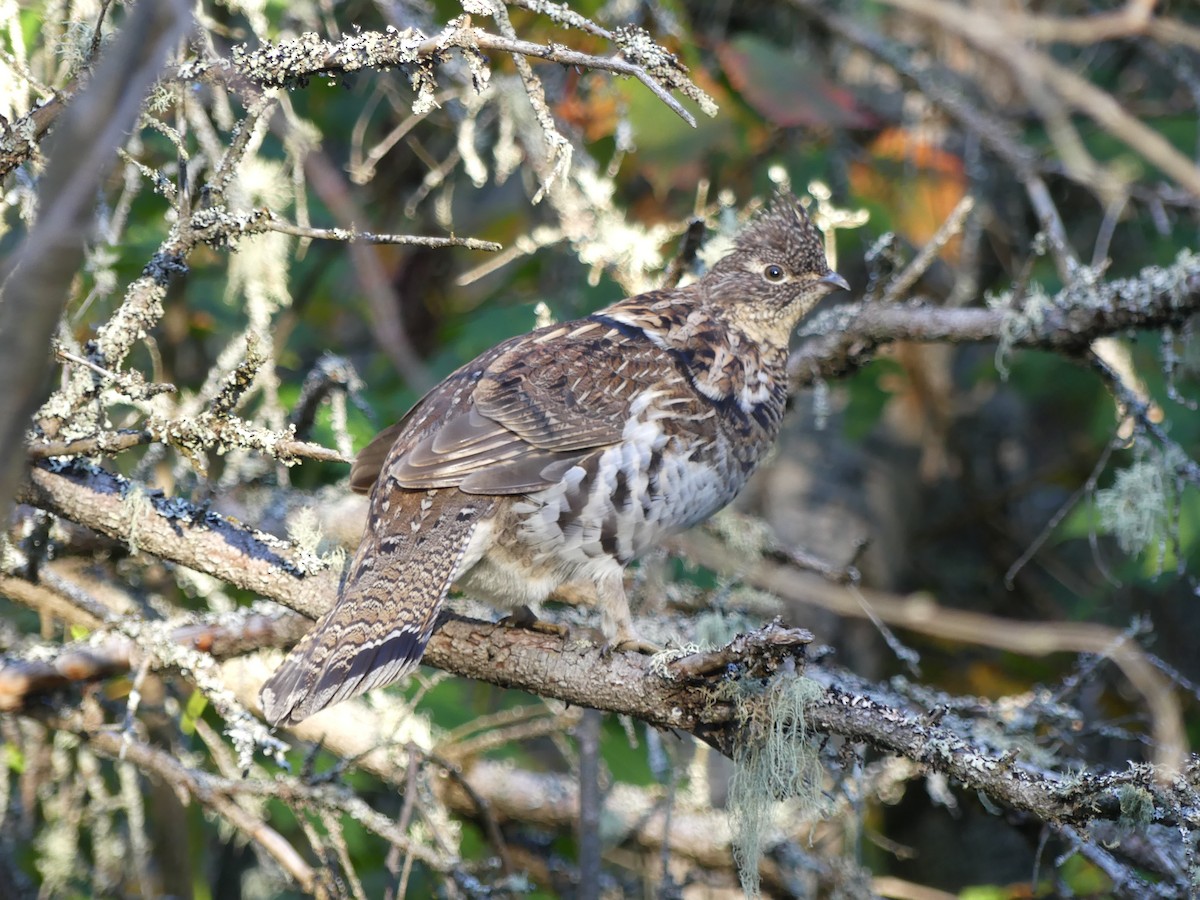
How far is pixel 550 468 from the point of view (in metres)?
3.04

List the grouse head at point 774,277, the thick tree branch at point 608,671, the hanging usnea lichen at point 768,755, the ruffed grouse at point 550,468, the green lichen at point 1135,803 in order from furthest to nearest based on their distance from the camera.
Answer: the grouse head at point 774,277 → the ruffed grouse at point 550,468 → the hanging usnea lichen at point 768,755 → the thick tree branch at point 608,671 → the green lichen at point 1135,803

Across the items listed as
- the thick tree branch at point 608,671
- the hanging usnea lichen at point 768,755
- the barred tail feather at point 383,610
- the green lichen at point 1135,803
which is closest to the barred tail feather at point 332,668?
the barred tail feather at point 383,610

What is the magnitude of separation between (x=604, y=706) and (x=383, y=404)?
213cm

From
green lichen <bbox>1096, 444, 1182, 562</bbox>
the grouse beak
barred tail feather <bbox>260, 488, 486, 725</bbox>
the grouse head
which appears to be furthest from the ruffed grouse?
green lichen <bbox>1096, 444, 1182, 562</bbox>

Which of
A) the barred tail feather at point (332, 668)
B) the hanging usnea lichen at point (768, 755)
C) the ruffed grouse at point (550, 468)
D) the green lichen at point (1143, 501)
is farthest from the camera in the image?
the green lichen at point (1143, 501)

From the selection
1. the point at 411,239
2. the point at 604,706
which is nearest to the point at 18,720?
the point at 604,706

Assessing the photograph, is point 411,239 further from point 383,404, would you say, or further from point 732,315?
point 383,404

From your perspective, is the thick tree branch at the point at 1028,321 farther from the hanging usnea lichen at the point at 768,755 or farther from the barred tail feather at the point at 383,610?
the hanging usnea lichen at the point at 768,755

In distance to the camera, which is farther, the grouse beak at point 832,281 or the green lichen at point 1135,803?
the grouse beak at point 832,281

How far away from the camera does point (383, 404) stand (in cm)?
436

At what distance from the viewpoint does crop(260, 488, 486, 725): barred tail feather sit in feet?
8.23

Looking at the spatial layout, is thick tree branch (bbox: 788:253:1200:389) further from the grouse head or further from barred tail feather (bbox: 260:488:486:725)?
barred tail feather (bbox: 260:488:486:725)

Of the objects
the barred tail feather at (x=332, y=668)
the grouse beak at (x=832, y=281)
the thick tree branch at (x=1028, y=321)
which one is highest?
the grouse beak at (x=832, y=281)

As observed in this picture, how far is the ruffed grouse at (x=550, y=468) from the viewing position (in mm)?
2826
